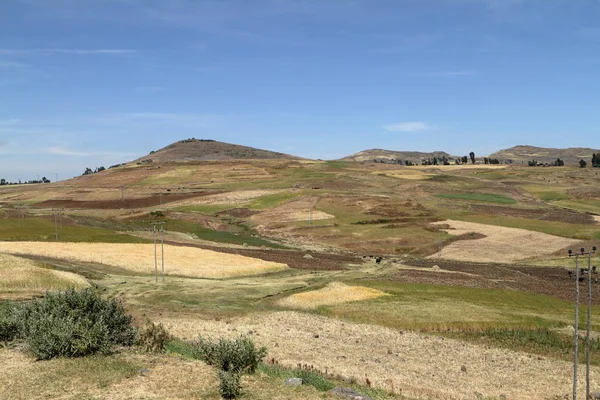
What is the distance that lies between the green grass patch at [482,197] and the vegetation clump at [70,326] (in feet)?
533

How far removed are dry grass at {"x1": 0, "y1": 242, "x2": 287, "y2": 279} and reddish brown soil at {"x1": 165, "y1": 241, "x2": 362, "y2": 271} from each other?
454 centimetres

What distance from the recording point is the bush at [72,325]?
2656cm

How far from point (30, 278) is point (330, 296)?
112ft

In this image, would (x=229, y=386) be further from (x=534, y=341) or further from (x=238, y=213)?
(x=238, y=213)

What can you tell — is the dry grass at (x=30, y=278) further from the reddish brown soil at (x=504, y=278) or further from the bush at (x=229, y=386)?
the reddish brown soil at (x=504, y=278)

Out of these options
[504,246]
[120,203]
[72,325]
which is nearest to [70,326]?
[72,325]

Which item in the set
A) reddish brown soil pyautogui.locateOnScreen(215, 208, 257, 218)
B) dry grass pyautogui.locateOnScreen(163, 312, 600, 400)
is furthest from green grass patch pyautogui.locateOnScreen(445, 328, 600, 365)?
reddish brown soil pyautogui.locateOnScreen(215, 208, 257, 218)

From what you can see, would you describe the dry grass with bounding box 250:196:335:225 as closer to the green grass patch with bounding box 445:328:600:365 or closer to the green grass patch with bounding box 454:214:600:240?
the green grass patch with bounding box 454:214:600:240

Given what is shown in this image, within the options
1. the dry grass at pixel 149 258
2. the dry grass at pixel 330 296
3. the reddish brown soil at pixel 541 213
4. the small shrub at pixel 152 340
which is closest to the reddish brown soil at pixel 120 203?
the dry grass at pixel 149 258

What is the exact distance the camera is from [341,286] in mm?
66250

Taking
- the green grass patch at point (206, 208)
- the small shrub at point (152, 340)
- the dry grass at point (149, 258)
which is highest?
the green grass patch at point (206, 208)

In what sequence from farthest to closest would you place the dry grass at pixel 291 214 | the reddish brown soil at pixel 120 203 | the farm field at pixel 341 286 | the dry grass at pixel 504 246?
the reddish brown soil at pixel 120 203
the dry grass at pixel 291 214
the dry grass at pixel 504 246
the farm field at pixel 341 286

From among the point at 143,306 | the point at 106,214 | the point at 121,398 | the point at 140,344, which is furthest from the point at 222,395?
the point at 106,214

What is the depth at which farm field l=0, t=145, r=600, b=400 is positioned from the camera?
32125mm
